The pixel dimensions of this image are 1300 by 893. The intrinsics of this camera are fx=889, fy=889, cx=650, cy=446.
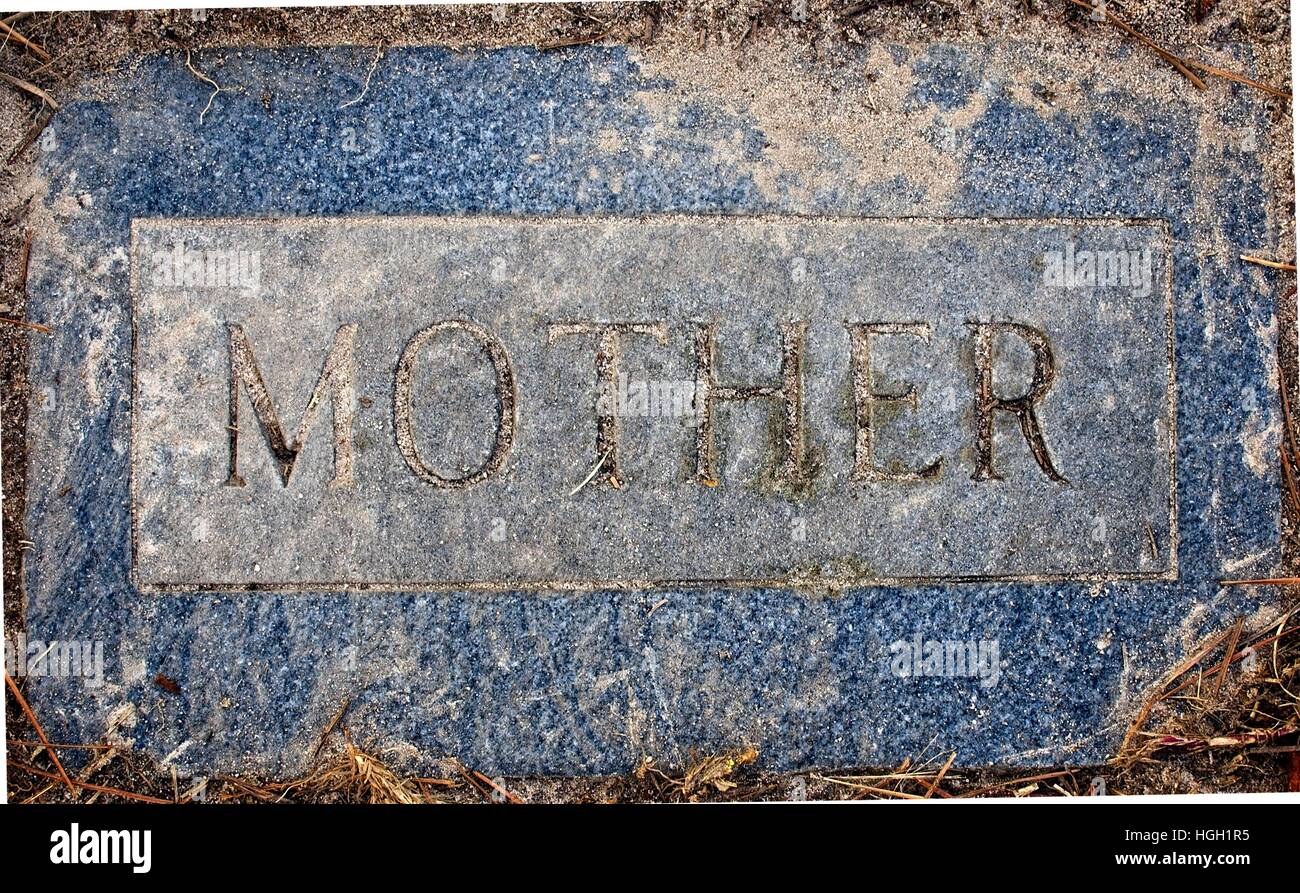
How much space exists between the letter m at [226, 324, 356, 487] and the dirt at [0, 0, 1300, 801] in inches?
24.3

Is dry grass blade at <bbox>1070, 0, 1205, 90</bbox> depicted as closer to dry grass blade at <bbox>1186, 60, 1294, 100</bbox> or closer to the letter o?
dry grass blade at <bbox>1186, 60, 1294, 100</bbox>

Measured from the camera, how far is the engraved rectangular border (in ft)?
8.27

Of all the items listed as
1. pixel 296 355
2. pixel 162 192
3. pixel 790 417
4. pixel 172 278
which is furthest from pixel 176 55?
pixel 790 417

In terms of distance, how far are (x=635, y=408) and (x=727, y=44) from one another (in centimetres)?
108
